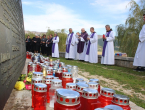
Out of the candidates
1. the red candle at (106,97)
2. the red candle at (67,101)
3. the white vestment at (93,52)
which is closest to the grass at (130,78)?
the red candle at (106,97)

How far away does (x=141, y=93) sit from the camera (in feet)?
9.13

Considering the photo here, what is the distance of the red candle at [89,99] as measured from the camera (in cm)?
93

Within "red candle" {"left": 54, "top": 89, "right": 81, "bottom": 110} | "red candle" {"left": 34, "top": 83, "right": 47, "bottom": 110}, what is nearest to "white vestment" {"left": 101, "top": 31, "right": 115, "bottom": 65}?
"red candle" {"left": 34, "top": 83, "right": 47, "bottom": 110}

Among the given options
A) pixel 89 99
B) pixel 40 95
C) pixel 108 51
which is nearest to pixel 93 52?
pixel 108 51

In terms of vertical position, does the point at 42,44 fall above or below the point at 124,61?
above

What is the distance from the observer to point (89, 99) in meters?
0.94

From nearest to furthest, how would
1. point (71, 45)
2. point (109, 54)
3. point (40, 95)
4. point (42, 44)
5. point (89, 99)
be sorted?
point (89, 99) < point (40, 95) < point (109, 54) < point (71, 45) < point (42, 44)

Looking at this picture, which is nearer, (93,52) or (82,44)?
(93,52)

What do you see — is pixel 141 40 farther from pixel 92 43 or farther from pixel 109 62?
pixel 92 43

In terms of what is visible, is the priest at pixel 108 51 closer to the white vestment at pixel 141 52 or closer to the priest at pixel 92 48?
the priest at pixel 92 48

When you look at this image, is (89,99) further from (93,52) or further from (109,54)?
(93,52)

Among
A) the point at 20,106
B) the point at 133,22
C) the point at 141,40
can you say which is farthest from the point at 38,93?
the point at 133,22

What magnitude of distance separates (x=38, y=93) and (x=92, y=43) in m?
8.02

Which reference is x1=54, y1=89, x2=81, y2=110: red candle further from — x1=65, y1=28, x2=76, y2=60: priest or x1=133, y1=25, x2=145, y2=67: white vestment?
x1=65, y1=28, x2=76, y2=60: priest
